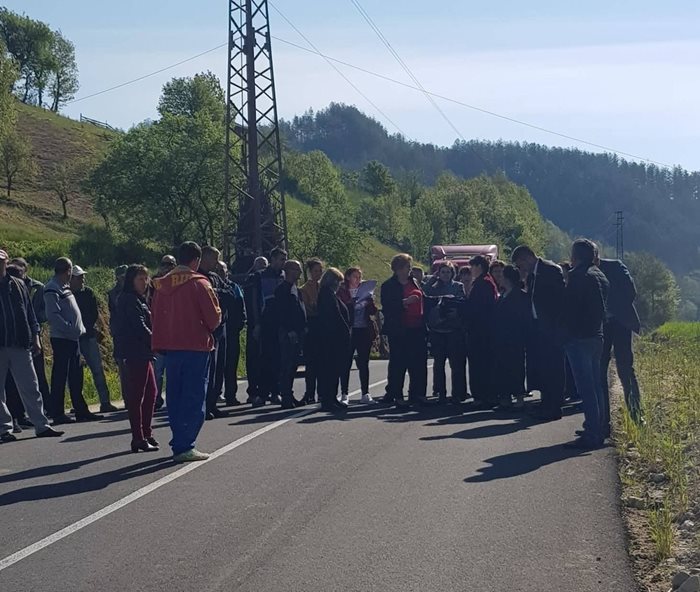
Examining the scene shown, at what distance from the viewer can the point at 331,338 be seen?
13594 millimetres

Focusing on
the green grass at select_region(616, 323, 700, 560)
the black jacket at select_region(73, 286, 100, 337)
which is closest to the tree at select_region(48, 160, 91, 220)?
the black jacket at select_region(73, 286, 100, 337)

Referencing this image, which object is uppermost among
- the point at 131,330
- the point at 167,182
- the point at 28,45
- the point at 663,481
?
the point at 28,45

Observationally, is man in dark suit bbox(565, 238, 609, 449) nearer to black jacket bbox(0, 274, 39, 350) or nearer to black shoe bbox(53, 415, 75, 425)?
black jacket bbox(0, 274, 39, 350)

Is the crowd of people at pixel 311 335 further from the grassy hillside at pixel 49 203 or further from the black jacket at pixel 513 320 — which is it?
the grassy hillside at pixel 49 203

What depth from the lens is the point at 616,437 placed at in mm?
10672

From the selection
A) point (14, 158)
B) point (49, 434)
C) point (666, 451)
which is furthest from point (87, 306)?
point (14, 158)

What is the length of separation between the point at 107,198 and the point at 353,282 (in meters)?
43.3

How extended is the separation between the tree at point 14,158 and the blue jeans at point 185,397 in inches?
2343

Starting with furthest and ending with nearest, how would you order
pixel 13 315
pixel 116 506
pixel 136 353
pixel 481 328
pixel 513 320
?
pixel 481 328
pixel 513 320
pixel 13 315
pixel 136 353
pixel 116 506

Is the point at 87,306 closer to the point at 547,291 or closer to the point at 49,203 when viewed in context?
the point at 547,291

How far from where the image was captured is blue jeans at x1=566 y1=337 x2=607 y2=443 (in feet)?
33.2

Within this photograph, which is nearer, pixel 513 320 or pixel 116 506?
pixel 116 506

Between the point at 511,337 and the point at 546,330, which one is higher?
the point at 546,330

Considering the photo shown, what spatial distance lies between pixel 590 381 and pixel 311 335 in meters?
4.58
